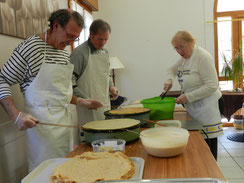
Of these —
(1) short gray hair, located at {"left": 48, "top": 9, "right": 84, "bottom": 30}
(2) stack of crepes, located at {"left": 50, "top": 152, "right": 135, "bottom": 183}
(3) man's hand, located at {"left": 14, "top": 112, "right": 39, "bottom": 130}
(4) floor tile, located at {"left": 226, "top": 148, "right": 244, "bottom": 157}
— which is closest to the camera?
(2) stack of crepes, located at {"left": 50, "top": 152, "right": 135, "bottom": 183}

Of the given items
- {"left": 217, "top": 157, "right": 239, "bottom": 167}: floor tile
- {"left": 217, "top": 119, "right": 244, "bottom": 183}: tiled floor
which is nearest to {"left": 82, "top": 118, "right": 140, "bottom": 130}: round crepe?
{"left": 217, "top": 119, "right": 244, "bottom": 183}: tiled floor

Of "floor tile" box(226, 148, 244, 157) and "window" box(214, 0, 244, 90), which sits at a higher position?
"window" box(214, 0, 244, 90)

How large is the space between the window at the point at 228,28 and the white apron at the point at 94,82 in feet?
11.0

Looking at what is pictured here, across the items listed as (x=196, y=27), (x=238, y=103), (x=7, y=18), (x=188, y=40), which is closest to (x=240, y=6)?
(x=196, y=27)

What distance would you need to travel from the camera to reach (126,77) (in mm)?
4980

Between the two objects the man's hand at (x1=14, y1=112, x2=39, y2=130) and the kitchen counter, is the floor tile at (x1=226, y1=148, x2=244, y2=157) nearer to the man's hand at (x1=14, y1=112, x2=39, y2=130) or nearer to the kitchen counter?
the kitchen counter

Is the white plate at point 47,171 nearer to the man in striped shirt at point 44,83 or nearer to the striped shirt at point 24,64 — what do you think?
the man in striped shirt at point 44,83

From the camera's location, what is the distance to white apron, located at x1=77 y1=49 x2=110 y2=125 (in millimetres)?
2115

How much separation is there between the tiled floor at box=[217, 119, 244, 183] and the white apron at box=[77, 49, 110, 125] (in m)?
1.67

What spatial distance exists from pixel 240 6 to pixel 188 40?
3475mm

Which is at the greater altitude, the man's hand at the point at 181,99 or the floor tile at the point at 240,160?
the man's hand at the point at 181,99

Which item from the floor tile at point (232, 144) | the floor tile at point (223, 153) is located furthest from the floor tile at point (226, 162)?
the floor tile at point (232, 144)

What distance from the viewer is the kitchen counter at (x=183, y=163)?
2.96 feet

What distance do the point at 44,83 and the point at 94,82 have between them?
77 cm
